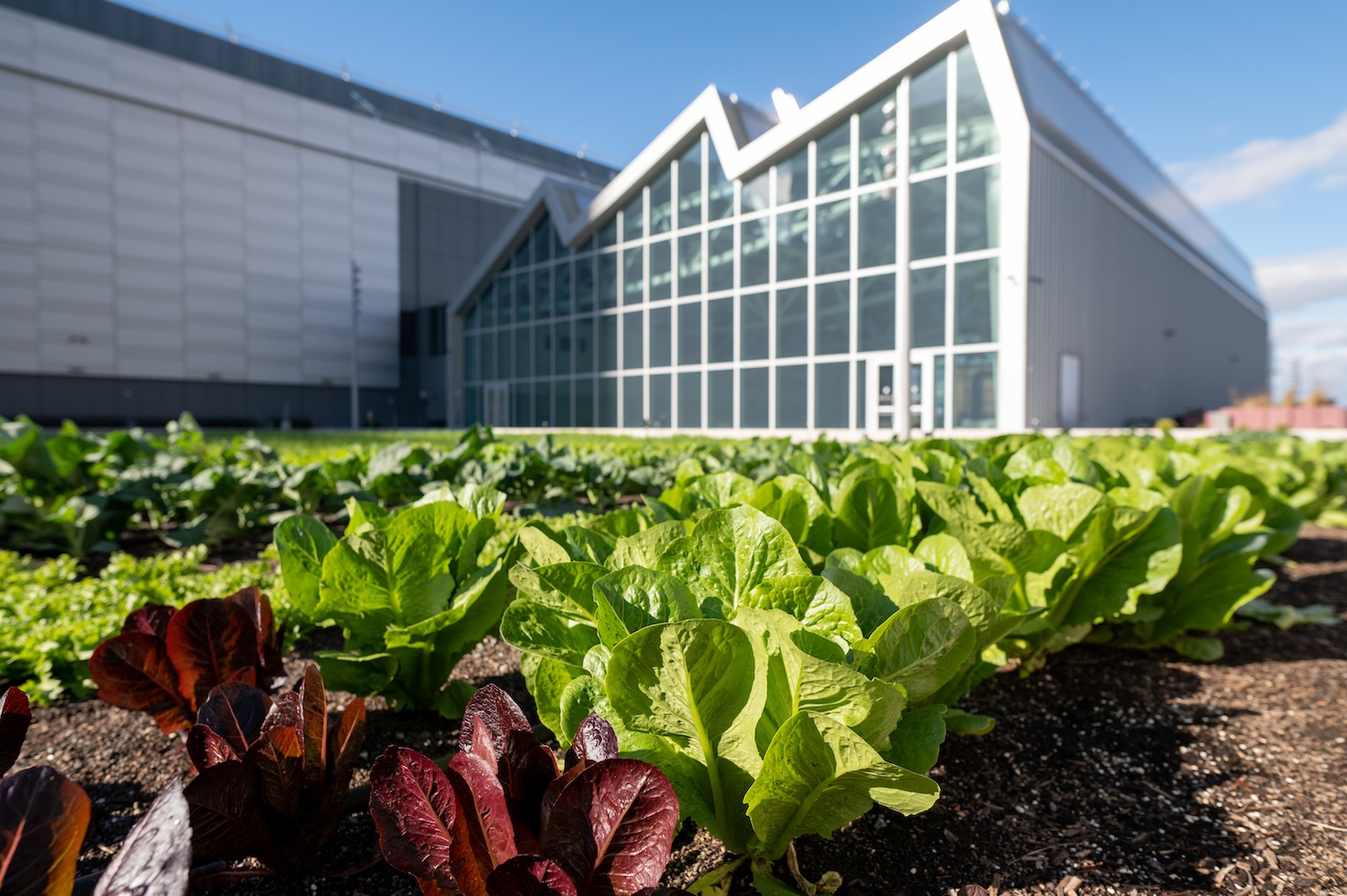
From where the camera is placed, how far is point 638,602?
0.95 m

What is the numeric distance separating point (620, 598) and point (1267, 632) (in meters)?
3.10

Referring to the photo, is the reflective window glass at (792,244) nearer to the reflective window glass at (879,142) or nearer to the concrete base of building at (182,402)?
the reflective window glass at (879,142)

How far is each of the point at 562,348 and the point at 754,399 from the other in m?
8.71

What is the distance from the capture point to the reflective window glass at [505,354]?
1110 inches

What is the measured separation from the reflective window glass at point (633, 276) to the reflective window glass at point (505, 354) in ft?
21.7

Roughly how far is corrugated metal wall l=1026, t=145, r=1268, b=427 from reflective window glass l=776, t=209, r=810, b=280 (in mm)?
5552

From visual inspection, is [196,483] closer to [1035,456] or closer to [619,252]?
[1035,456]

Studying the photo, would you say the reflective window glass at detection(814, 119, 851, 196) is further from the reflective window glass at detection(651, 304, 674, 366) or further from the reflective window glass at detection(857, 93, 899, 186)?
the reflective window glass at detection(651, 304, 674, 366)

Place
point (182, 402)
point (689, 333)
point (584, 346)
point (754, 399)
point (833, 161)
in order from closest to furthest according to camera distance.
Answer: point (833, 161) → point (754, 399) → point (689, 333) → point (584, 346) → point (182, 402)

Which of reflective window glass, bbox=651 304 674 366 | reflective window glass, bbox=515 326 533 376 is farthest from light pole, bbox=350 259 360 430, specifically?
reflective window glass, bbox=651 304 674 366

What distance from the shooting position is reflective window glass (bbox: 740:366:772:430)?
65.9 feet

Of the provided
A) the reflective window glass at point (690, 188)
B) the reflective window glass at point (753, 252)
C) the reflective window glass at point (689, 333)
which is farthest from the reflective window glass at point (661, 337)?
the reflective window glass at point (753, 252)

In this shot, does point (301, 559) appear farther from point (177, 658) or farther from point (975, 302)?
point (975, 302)

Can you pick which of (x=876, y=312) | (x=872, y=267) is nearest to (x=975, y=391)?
(x=876, y=312)
